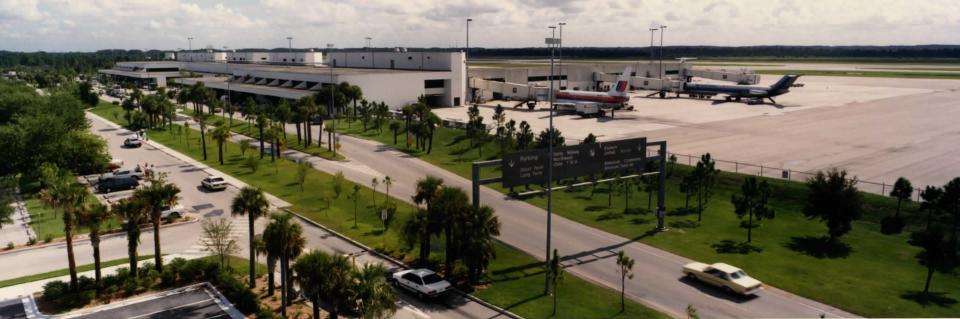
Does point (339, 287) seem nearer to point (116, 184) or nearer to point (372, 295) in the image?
point (372, 295)

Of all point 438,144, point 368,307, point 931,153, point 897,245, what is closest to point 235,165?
point 438,144

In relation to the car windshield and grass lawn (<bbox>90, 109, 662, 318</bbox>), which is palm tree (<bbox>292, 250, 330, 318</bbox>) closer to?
the car windshield

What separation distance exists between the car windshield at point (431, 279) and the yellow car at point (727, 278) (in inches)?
561

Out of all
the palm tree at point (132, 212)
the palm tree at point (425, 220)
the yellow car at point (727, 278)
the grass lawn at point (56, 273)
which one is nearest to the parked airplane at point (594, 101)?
the yellow car at point (727, 278)

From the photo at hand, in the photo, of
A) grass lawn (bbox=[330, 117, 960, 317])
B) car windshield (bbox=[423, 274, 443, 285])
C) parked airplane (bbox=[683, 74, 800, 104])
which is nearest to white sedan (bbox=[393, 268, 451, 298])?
car windshield (bbox=[423, 274, 443, 285])

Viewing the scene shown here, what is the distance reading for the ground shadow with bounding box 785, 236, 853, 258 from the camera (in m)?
40.0

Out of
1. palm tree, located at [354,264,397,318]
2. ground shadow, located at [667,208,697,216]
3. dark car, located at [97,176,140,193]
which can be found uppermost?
palm tree, located at [354,264,397,318]

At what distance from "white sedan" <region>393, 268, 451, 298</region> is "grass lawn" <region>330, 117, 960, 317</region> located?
16.5 m

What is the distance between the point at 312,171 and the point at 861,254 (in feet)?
159

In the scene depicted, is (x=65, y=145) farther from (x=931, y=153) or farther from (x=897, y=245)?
(x=931, y=153)

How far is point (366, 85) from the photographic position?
112m

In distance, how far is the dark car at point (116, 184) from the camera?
187ft

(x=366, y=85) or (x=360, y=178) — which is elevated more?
(x=366, y=85)

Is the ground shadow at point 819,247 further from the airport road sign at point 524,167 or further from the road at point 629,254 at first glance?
the airport road sign at point 524,167
